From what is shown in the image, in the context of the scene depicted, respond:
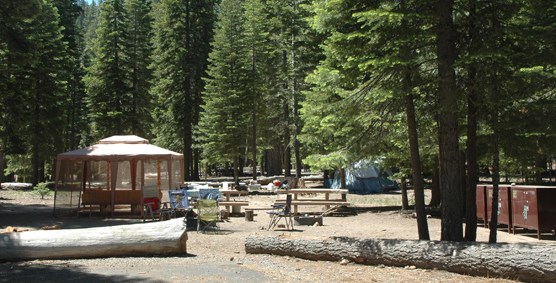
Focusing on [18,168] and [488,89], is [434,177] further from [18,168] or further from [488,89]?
[18,168]

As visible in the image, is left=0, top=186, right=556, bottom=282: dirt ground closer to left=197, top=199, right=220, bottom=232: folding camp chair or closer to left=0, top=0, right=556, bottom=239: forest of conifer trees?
left=197, top=199, right=220, bottom=232: folding camp chair

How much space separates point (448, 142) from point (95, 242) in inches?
254

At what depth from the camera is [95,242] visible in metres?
9.26

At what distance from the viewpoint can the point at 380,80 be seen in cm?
959

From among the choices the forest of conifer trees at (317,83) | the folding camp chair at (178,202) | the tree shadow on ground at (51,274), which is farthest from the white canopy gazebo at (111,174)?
the tree shadow on ground at (51,274)

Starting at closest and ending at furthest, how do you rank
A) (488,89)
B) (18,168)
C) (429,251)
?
(429,251), (488,89), (18,168)

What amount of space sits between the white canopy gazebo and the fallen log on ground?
6.52 m

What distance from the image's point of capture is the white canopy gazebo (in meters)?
16.0

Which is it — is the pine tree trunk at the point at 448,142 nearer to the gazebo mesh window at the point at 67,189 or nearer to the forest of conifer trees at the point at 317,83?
the forest of conifer trees at the point at 317,83

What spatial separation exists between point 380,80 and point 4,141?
2139 centimetres

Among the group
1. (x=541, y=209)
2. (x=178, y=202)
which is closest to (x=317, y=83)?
(x=541, y=209)

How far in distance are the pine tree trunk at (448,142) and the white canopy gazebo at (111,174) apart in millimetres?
9685

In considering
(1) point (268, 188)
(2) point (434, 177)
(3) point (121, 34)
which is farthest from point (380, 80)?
(3) point (121, 34)

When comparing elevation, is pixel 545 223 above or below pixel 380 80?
below
